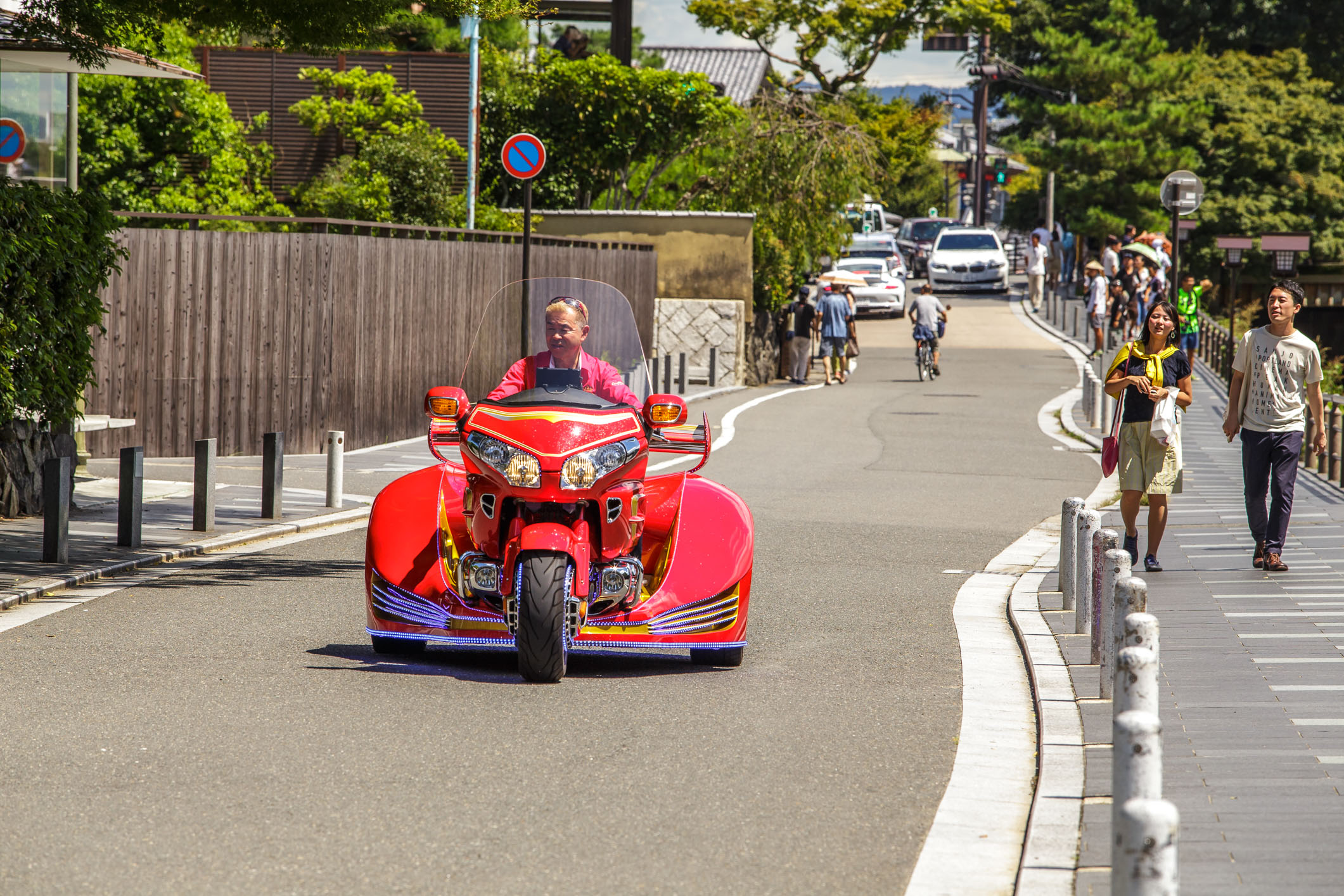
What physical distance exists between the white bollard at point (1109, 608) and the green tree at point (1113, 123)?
4316cm

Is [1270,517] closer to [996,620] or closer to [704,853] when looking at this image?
[996,620]

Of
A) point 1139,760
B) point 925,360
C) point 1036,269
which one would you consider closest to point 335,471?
point 1139,760

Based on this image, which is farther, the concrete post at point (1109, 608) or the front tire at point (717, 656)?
the front tire at point (717, 656)

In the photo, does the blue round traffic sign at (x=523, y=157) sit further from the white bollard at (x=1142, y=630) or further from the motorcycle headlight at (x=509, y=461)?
the white bollard at (x=1142, y=630)

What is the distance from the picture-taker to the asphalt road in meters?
4.73

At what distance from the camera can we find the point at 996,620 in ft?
30.0

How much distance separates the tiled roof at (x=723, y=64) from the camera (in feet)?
218

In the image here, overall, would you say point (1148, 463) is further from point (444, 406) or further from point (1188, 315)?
point (1188, 315)

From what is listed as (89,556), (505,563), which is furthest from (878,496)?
(505,563)

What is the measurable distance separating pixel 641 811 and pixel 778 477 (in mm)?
11651

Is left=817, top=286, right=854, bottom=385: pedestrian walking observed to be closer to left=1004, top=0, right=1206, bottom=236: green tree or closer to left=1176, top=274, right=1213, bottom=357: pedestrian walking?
left=1176, top=274, right=1213, bottom=357: pedestrian walking

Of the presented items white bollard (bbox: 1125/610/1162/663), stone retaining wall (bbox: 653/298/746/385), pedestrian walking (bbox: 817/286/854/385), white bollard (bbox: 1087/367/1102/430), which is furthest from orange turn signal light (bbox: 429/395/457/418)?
pedestrian walking (bbox: 817/286/854/385)

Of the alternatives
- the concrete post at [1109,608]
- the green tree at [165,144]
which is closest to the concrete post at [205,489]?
the concrete post at [1109,608]

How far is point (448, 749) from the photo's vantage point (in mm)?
6012
